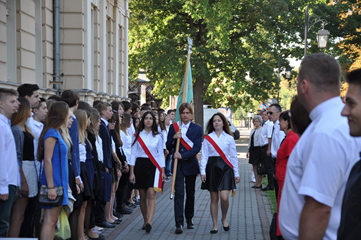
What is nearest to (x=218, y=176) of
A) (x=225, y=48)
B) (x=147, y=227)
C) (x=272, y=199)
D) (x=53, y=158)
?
(x=147, y=227)

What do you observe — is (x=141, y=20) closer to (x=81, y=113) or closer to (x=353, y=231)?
(x=81, y=113)

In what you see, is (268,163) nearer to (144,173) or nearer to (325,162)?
(144,173)

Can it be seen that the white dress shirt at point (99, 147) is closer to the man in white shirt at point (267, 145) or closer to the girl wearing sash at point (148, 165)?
the girl wearing sash at point (148, 165)

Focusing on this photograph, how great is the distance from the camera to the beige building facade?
39.0ft

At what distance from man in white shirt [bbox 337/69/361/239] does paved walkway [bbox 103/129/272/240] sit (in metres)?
6.03

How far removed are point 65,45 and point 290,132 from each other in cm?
1097

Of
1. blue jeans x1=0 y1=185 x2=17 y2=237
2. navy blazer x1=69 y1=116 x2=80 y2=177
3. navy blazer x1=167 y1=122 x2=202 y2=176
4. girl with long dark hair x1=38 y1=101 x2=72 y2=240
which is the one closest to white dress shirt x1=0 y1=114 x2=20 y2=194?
blue jeans x1=0 y1=185 x2=17 y2=237

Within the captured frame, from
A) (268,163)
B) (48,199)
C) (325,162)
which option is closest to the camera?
(325,162)

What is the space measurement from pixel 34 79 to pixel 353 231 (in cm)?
1160

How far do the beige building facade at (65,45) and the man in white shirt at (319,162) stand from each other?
29.5ft

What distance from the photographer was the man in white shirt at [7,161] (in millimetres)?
5500

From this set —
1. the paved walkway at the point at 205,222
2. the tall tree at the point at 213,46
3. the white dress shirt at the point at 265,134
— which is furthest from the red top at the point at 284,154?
the tall tree at the point at 213,46

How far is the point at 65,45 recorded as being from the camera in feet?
52.1

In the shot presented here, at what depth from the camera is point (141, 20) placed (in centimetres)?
3219
